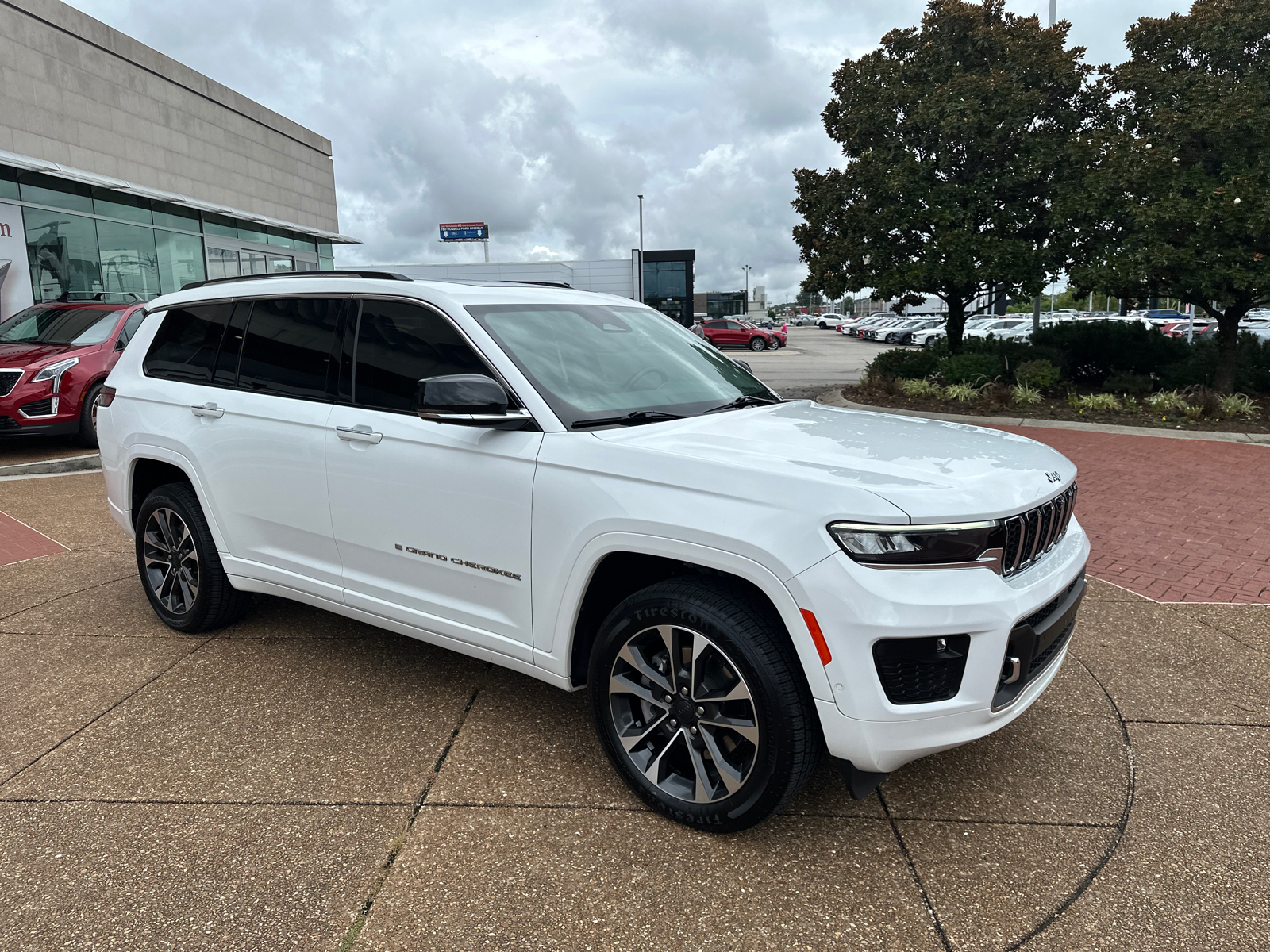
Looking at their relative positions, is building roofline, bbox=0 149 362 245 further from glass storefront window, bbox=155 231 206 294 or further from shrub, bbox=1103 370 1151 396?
shrub, bbox=1103 370 1151 396

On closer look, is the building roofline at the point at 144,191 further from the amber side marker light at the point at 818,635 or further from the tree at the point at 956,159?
the amber side marker light at the point at 818,635

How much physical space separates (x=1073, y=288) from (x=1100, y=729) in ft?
37.8

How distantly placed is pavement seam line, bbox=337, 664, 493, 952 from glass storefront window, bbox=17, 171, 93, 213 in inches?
725

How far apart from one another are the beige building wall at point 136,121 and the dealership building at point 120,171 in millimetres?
34

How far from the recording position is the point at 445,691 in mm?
3893

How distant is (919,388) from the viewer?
14.0m

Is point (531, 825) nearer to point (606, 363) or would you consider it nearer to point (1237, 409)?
point (606, 363)

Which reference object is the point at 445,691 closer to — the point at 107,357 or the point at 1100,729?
the point at 1100,729

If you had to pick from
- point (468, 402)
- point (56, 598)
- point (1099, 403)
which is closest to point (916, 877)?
point (468, 402)

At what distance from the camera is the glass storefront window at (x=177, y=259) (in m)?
21.1

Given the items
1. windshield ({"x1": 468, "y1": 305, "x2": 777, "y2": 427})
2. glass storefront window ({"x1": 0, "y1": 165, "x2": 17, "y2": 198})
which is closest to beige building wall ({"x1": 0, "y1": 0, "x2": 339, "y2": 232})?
glass storefront window ({"x1": 0, "y1": 165, "x2": 17, "y2": 198})

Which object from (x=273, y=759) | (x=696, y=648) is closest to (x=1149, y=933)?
(x=696, y=648)

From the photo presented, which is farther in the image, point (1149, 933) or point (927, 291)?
point (927, 291)

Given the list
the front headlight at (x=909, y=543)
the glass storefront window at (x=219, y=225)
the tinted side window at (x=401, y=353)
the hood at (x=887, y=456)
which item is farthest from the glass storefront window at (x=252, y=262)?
the front headlight at (x=909, y=543)
